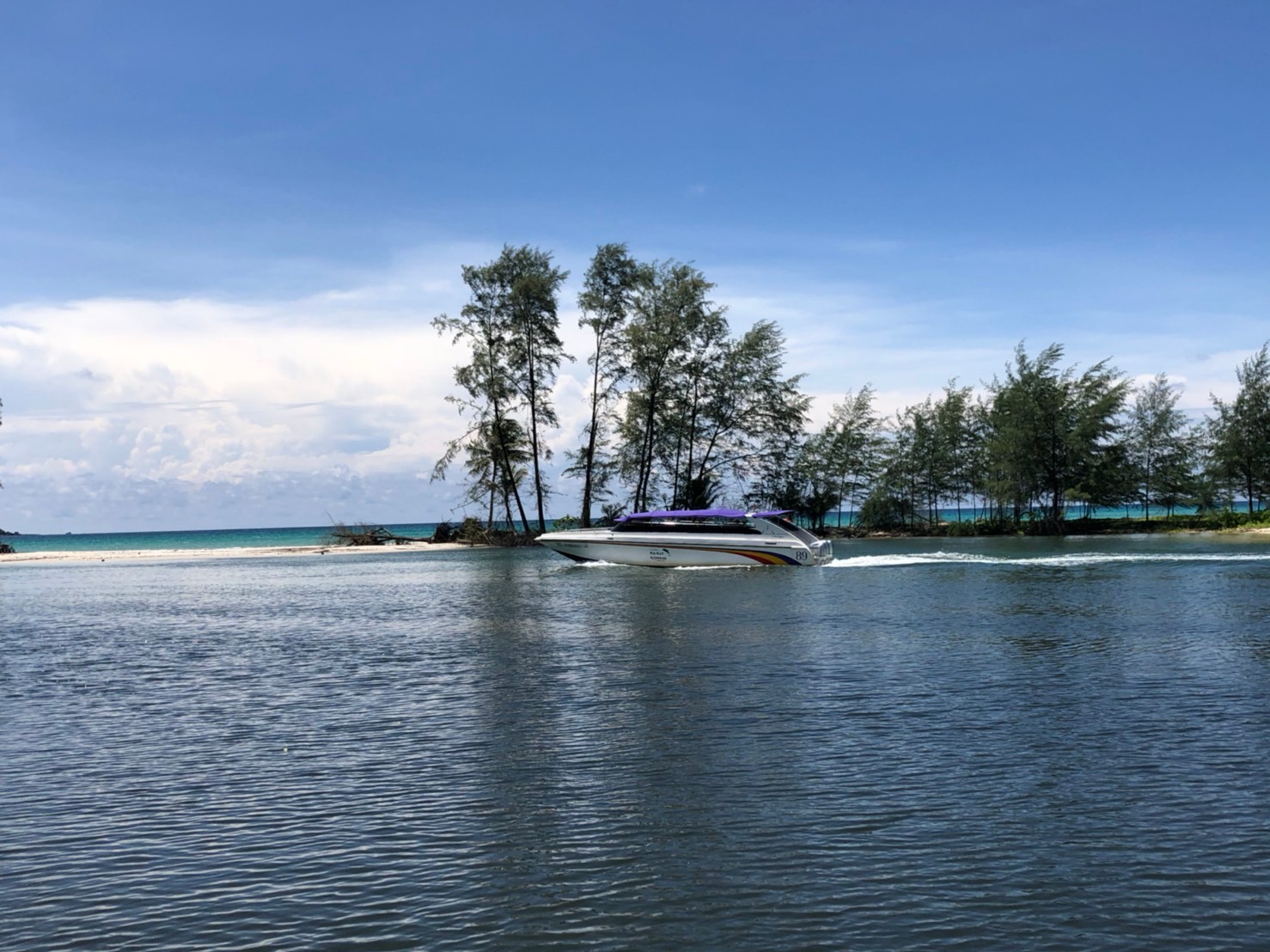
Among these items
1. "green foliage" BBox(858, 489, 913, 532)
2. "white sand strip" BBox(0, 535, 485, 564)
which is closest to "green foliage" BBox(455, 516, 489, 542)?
"white sand strip" BBox(0, 535, 485, 564)

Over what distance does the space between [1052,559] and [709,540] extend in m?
16.7

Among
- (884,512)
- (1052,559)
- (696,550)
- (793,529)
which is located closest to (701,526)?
(696,550)

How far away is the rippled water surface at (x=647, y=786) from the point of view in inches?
→ 315

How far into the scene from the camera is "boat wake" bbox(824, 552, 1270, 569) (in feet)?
156

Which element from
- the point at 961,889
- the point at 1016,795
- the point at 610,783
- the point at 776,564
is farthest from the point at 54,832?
the point at 776,564

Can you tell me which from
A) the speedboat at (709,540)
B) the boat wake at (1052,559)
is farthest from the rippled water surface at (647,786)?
the speedboat at (709,540)

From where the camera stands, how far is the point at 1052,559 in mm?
51469

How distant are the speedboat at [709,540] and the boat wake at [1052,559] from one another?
200 cm

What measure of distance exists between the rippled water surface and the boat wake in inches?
893

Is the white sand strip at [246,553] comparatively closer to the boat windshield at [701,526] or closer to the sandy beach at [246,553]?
the sandy beach at [246,553]

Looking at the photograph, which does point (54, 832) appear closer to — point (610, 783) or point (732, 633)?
point (610, 783)

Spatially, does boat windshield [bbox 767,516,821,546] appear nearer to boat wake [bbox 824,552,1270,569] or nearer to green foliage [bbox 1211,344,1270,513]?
boat wake [bbox 824,552,1270,569]

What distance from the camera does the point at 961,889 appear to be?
8.30 metres

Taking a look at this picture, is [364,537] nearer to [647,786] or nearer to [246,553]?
[246,553]
